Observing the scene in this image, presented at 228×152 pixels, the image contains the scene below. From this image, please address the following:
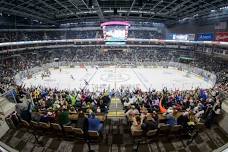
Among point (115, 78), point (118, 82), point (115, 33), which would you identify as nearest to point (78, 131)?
point (118, 82)

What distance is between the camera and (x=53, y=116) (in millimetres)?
7051

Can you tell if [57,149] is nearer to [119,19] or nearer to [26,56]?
[119,19]

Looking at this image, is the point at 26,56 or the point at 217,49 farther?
the point at 26,56

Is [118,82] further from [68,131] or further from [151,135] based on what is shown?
[151,135]

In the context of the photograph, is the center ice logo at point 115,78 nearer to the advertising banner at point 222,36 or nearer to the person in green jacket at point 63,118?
the advertising banner at point 222,36

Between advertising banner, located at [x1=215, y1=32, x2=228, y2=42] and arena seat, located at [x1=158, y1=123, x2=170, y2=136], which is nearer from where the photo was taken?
arena seat, located at [x1=158, y1=123, x2=170, y2=136]

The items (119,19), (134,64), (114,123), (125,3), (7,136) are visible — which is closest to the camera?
(7,136)

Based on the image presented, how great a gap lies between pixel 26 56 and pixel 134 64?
23048mm

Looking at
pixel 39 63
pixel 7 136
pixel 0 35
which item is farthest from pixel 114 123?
pixel 39 63

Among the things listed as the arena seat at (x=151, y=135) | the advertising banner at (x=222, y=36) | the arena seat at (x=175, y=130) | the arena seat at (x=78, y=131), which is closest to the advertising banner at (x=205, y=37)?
the advertising banner at (x=222, y=36)

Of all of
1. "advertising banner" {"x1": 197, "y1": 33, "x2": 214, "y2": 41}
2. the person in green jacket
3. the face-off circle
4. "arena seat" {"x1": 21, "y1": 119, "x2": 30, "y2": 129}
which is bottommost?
the face-off circle

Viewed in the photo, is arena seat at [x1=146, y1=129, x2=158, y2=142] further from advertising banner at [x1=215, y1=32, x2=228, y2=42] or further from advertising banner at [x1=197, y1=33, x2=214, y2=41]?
advertising banner at [x1=197, y1=33, x2=214, y2=41]

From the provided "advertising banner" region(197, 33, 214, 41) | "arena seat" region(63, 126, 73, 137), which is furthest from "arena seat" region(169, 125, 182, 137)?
"advertising banner" region(197, 33, 214, 41)

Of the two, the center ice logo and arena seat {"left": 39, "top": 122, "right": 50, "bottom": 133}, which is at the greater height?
arena seat {"left": 39, "top": 122, "right": 50, "bottom": 133}
